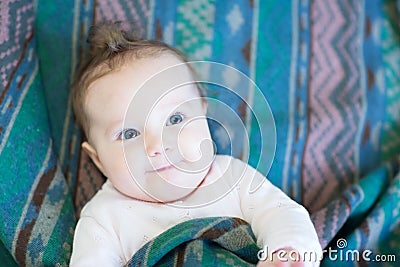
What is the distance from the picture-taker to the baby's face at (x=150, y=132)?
42.5 inches

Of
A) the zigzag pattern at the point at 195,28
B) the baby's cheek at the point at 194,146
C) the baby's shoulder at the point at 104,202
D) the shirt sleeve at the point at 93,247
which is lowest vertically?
the shirt sleeve at the point at 93,247

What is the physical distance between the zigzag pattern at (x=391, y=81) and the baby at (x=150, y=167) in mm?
375

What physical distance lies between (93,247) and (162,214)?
126mm

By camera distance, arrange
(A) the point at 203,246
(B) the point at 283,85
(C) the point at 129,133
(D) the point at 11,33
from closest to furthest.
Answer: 1. (A) the point at 203,246
2. (C) the point at 129,133
3. (D) the point at 11,33
4. (B) the point at 283,85

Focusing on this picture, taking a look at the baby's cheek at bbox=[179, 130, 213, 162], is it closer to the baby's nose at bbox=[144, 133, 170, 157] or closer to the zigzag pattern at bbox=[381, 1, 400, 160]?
the baby's nose at bbox=[144, 133, 170, 157]

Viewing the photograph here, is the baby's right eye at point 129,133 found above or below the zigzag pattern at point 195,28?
below

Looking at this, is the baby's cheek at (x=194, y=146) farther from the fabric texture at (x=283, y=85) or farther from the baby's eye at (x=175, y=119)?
the fabric texture at (x=283, y=85)

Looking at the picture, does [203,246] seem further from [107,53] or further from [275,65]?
[275,65]

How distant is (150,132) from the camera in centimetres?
108

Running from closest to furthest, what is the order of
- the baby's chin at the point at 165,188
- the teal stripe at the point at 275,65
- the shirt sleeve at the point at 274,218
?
the shirt sleeve at the point at 274,218
the baby's chin at the point at 165,188
the teal stripe at the point at 275,65

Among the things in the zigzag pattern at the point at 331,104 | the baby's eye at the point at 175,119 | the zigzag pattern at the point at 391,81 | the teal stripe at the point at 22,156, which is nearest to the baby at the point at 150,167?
the baby's eye at the point at 175,119

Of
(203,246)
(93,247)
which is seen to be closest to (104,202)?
(93,247)

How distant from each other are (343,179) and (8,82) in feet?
2.22

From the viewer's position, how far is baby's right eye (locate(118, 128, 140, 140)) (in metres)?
1.10
